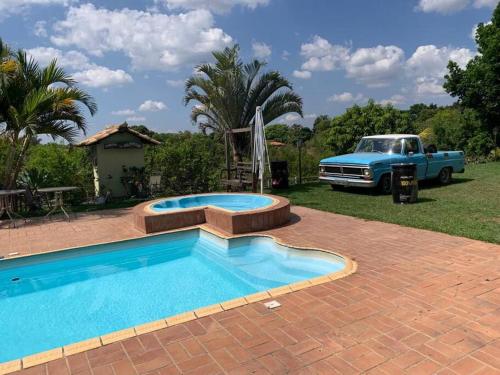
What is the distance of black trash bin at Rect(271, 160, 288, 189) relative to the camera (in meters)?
13.8

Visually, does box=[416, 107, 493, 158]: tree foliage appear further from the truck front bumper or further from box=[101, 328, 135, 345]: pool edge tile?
box=[101, 328, 135, 345]: pool edge tile

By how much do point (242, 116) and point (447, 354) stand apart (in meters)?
12.2

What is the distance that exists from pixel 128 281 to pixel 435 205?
7359 millimetres

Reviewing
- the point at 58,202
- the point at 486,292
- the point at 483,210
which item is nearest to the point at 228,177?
the point at 58,202

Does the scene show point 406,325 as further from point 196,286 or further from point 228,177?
point 228,177

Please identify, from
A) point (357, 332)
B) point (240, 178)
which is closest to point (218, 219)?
point (357, 332)

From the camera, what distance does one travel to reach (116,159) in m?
13.1

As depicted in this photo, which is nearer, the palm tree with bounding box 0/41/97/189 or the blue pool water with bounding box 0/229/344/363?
the blue pool water with bounding box 0/229/344/363

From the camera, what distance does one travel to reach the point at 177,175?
549 inches

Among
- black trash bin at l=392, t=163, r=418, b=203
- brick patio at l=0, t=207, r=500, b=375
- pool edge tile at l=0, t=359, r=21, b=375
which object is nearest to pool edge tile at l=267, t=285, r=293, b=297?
brick patio at l=0, t=207, r=500, b=375

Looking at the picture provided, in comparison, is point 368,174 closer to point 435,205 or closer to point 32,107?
point 435,205

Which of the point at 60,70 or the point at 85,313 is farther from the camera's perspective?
the point at 60,70

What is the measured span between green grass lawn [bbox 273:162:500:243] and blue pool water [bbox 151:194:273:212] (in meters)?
1.31

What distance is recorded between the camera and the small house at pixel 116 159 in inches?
505
